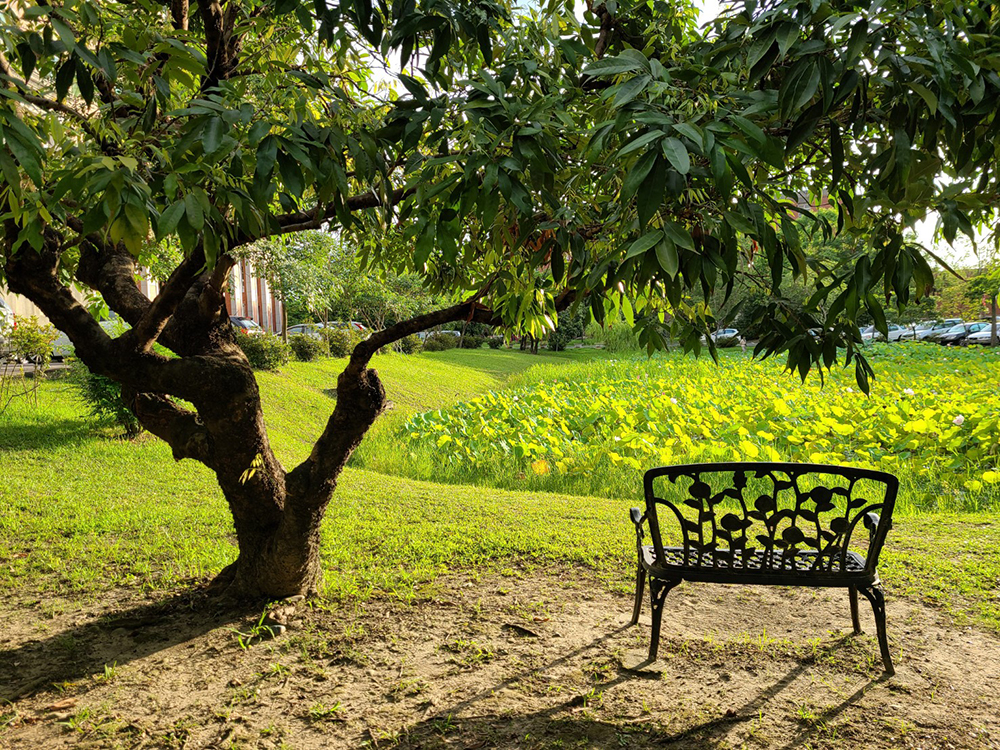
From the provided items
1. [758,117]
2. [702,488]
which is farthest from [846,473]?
[758,117]

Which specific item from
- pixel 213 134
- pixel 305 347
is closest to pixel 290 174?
pixel 213 134

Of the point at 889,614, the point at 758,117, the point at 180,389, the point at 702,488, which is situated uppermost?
the point at 758,117

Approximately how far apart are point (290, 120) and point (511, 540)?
391 cm

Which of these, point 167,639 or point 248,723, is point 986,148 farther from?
point 167,639

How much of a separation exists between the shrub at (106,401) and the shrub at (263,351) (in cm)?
474

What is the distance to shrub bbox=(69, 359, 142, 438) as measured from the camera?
8.55 meters

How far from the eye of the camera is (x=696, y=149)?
55.3 inches

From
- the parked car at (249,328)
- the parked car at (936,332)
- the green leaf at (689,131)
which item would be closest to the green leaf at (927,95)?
the green leaf at (689,131)

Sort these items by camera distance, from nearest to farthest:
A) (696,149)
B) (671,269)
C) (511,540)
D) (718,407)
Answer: (671,269)
(696,149)
(511,540)
(718,407)

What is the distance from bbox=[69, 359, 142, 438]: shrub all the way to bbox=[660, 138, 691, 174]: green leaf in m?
8.59

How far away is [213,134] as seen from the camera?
1.75 meters

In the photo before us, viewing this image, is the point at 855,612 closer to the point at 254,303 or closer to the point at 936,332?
the point at 936,332

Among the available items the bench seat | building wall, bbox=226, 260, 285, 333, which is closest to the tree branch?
the bench seat

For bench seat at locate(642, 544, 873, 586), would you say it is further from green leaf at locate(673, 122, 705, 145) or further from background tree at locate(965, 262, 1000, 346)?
background tree at locate(965, 262, 1000, 346)
